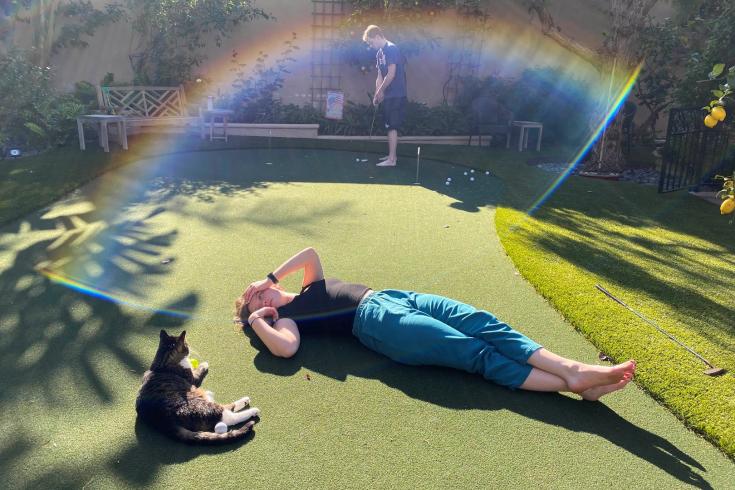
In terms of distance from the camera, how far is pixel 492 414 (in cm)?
272

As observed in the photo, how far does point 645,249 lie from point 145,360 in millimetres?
4465

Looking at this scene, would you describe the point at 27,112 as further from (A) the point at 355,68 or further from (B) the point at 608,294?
(B) the point at 608,294

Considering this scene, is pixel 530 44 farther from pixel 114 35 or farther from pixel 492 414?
pixel 492 414

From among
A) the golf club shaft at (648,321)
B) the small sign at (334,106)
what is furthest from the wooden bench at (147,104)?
the golf club shaft at (648,321)

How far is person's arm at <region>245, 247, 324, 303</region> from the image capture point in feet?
11.2

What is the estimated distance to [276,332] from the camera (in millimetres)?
3141

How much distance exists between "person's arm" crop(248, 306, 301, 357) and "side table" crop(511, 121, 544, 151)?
8.93 m

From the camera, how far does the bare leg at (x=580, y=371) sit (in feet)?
8.77

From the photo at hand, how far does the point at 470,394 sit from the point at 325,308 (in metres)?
0.97

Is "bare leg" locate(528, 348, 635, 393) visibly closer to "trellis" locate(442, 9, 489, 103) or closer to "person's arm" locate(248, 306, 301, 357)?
"person's arm" locate(248, 306, 301, 357)

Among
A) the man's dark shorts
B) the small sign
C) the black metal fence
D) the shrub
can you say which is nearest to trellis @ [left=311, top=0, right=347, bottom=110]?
the small sign

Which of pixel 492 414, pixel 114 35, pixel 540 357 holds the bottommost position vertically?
pixel 492 414

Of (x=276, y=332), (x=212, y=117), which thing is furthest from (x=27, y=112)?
(x=276, y=332)

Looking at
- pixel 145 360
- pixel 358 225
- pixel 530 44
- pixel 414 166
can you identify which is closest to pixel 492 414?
pixel 145 360
